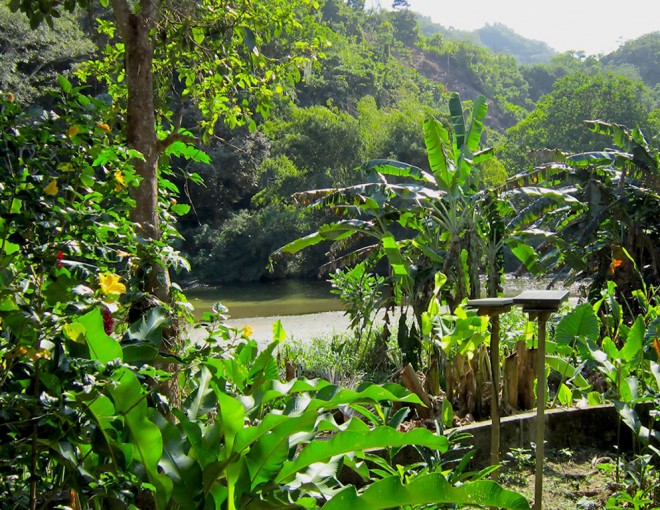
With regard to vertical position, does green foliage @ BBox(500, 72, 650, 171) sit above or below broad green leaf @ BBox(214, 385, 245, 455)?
above

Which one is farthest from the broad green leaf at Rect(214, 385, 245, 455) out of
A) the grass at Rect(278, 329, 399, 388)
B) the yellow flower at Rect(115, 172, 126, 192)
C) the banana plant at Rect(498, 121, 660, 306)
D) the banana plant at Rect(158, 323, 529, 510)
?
the banana plant at Rect(498, 121, 660, 306)

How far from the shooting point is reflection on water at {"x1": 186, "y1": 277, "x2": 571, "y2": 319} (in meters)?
18.4

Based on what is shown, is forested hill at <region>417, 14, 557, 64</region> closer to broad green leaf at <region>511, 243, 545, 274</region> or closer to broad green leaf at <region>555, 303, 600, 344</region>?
broad green leaf at <region>511, 243, 545, 274</region>

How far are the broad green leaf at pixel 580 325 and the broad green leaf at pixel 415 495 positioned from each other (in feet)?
6.54

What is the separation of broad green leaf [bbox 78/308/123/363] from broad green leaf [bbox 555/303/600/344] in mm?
2564

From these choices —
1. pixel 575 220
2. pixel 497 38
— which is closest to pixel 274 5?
pixel 575 220

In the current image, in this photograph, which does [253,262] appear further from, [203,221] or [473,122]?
[473,122]

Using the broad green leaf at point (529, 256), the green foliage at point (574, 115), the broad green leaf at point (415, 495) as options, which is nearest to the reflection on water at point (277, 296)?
the broad green leaf at point (529, 256)

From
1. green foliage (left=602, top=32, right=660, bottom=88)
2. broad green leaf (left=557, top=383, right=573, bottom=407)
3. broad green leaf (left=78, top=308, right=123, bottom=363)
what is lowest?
broad green leaf (left=557, top=383, right=573, bottom=407)

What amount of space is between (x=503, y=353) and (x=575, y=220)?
4.07m

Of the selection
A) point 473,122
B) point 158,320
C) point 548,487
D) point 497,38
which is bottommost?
point 548,487

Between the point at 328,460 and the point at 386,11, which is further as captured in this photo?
the point at 386,11

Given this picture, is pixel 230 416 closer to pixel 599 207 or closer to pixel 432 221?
pixel 432 221

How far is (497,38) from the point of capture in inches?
6959
